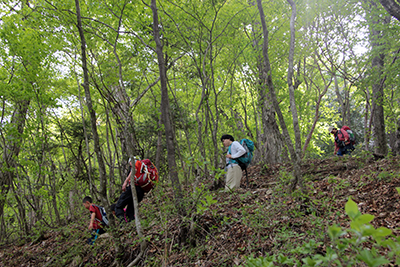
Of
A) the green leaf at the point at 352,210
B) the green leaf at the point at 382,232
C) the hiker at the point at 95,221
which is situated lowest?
the hiker at the point at 95,221

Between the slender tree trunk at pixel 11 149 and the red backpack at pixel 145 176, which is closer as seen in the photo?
the red backpack at pixel 145 176

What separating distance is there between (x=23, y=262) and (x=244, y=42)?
29.4ft

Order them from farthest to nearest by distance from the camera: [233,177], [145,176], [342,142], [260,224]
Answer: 1. [342,142]
2. [233,177]
3. [145,176]
4. [260,224]

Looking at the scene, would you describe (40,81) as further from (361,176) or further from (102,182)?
(361,176)

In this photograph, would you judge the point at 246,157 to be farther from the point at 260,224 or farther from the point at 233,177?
the point at 260,224

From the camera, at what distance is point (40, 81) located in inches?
245

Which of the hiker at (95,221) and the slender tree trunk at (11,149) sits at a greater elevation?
the slender tree trunk at (11,149)

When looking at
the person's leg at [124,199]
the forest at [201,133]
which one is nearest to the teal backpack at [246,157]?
the forest at [201,133]

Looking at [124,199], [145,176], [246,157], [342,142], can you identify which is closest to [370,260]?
[145,176]

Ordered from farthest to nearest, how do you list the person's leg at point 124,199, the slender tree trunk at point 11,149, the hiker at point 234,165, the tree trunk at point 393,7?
the slender tree trunk at point 11,149
the hiker at point 234,165
the person's leg at point 124,199
the tree trunk at point 393,7

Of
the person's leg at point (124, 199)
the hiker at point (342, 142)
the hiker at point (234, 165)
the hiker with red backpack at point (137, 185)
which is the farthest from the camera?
the hiker at point (342, 142)

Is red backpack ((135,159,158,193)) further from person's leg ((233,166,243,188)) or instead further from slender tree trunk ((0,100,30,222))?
slender tree trunk ((0,100,30,222))

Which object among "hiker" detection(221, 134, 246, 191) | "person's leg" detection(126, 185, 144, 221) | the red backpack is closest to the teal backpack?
"hiker" detection(221, 134, 246, 191)

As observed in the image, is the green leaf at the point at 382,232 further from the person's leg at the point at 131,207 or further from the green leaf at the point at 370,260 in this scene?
the person's leg at the point at 131,207
